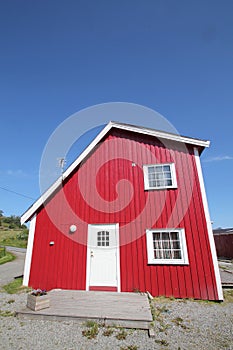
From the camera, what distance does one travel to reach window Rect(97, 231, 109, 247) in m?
6.82

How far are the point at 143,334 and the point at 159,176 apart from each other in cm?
489

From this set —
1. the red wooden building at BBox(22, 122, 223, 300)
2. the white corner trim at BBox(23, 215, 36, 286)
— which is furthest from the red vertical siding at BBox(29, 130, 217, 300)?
the white corner trim at BBox(23, 215, 36, 286)

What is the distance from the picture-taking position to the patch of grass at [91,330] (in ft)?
11.8

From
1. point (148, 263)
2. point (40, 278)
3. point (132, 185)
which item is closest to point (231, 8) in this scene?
point (132, 185)

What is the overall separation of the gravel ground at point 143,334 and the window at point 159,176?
3.85 meters

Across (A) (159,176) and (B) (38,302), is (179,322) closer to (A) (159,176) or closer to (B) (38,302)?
(B) (38,302)

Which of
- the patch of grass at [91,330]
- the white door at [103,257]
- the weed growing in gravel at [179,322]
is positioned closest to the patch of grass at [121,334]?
the patch of grass at [91,330]

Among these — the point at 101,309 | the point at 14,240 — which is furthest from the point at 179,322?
the point at 14,240

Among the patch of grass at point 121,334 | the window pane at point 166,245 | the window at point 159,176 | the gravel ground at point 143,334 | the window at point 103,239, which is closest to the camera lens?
the gravel ground at point 143,334

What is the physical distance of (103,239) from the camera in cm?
687

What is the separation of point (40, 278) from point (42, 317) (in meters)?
2.77

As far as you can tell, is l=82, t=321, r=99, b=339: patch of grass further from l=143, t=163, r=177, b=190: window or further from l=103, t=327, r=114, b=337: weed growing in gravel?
l=143, t=163, r=177, b=190: window

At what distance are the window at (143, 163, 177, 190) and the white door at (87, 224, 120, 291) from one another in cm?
210

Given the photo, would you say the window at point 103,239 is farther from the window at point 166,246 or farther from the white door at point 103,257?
the window at point 166,246
